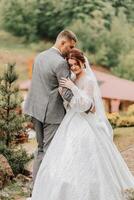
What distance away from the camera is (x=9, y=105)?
9.16m

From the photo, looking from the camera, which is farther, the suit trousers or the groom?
the suit trousers

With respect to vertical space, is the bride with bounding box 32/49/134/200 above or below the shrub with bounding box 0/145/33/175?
above

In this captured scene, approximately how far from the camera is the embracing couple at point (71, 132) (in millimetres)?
6738

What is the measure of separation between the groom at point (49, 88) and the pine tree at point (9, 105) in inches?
74.2

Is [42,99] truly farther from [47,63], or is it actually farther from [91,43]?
[91,43]

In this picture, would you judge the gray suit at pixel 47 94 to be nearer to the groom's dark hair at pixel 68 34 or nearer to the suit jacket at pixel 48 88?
the suit jacket at pixel 48 88

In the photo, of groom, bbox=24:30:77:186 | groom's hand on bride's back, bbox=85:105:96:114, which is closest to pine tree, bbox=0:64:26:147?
groom, bbox=24:30:77:186

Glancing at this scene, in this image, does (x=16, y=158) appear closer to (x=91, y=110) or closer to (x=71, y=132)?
(x=71, y=132)

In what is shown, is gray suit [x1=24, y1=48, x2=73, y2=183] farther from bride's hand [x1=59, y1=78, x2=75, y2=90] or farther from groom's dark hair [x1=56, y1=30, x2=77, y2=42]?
groom's dark hair [x1=56, y1=30, x2=77, y2=42]

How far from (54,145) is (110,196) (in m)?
0.75

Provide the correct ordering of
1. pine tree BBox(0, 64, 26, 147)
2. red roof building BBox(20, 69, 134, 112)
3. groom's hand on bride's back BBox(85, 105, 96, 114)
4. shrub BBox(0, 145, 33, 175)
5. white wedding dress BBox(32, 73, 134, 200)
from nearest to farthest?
white wedding dress BBox(32, 73, 134, 200) < groom's hand on bride's back BBox(85, 105, 96, 114) < pine tree BBox(0, 64, 26, 147) < shrub BBox(0, 145, 33, 175) < red roof building BBox(20, 69, 134, 112)

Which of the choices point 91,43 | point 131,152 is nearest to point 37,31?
point 91,43

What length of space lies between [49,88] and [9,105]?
7.28 feet

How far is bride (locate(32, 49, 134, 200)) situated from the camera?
671 cm
